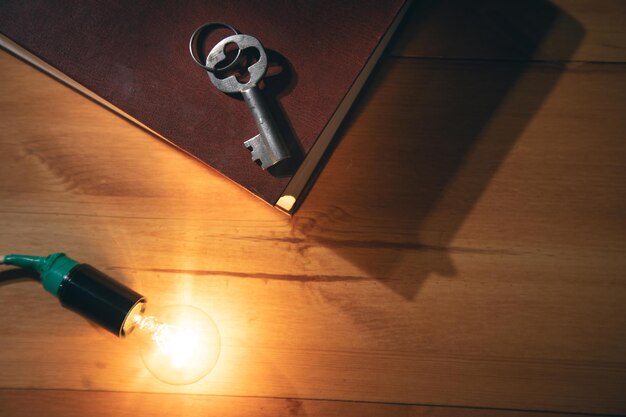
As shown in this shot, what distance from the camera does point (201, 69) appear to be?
60cm

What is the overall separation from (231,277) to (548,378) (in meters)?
0.47

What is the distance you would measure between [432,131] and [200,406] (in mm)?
521

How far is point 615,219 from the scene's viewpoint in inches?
28.0

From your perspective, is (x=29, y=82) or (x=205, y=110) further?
(x=29, y=82)

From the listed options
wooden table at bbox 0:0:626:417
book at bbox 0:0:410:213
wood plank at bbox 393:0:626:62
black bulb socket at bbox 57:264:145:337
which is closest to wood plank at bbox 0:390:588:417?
wooden table at bbox 0:0:626:417

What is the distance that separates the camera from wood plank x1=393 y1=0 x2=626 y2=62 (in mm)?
744

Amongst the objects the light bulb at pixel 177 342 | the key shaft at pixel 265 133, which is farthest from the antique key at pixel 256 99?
the light bulb at pixel 177 342

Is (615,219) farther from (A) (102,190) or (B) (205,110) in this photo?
(A) (102,190)

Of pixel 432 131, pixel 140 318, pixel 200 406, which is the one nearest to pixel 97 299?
pixel 140 318

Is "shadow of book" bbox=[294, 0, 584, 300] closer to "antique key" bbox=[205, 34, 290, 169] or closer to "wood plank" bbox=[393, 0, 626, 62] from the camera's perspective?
"wood plank" bbox=[393, 0, 626, 62]

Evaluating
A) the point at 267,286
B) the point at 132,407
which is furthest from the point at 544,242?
the point at 132,407

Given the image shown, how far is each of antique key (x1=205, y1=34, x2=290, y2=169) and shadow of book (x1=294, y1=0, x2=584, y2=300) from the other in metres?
0.16

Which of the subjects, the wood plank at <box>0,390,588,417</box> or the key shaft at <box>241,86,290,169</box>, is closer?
the key shaft at <box>241,86,290,169</box>

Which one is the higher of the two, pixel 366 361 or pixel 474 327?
pixel 474 327
